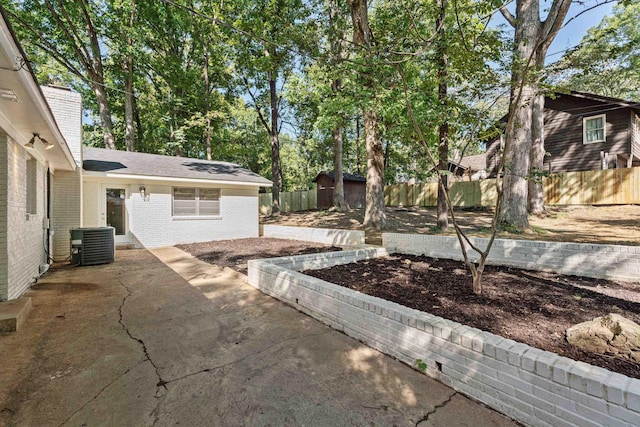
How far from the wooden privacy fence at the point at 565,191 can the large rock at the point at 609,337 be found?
797 centimetres

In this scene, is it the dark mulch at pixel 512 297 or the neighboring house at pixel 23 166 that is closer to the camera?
the dark mulch at pixel 512 297

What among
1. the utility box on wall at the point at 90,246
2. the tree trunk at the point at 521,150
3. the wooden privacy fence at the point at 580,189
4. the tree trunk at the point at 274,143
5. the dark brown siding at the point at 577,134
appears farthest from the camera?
the tree trunk at the point at 274,143

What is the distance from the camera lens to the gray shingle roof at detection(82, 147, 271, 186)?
8.92 meters

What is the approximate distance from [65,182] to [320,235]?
7.07 meters

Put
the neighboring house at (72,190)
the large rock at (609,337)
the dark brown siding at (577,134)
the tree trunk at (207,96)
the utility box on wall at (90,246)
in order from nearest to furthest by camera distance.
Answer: the large rock at (609,337)
the neighboring house at (72,190)
the utility box on wall at (90,246)
the dark brown siding at (577,134)
the tree trunk at (207,96)

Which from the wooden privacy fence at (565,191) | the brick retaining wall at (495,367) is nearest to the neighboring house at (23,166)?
the brick retaining wall at (495,367)

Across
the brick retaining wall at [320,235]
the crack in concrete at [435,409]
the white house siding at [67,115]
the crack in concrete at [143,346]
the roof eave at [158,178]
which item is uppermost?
the white house siding at [67,115]

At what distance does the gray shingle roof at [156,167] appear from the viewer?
892 centimetres

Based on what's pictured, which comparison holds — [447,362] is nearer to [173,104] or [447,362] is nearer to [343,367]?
[343,367]

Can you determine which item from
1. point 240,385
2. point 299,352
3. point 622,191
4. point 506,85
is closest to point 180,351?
point 240,385

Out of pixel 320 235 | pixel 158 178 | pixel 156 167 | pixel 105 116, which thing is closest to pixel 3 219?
pixel 158 178

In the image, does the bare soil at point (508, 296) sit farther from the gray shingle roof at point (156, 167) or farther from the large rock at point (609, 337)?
the gray shingle roof at point (156, 167)

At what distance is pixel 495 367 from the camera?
1995mm

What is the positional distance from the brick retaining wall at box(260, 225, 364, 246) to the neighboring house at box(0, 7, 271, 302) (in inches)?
40.2
